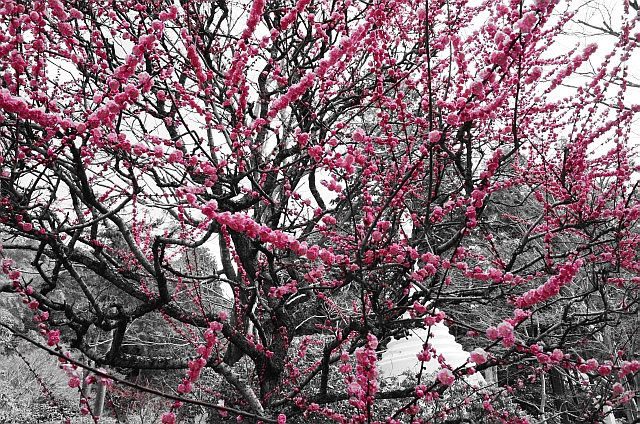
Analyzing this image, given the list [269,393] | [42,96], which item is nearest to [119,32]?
[42,96]

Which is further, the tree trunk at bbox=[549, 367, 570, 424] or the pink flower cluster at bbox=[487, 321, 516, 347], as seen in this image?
the tree trunk at bbox=[549, 367, 570, 424]

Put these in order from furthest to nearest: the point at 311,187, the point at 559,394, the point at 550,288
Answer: the point at 559,394
the point at 311,187
the point at 550,288

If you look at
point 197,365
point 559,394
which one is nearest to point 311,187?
point 197,365

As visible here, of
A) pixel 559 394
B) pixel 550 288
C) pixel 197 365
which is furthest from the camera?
pixel 559 394

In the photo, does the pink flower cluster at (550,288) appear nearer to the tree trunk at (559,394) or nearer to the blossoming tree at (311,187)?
the blossoming tree at (311,187)

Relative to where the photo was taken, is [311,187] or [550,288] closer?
[550,288]

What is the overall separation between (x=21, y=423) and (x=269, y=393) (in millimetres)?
9188

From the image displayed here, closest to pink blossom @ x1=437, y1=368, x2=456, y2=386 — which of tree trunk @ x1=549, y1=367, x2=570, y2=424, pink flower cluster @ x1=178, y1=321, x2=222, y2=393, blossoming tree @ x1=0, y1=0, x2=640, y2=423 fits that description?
blossoming tree @ x1=0, y1=0, x2=640, y2=423

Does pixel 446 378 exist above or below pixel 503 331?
below

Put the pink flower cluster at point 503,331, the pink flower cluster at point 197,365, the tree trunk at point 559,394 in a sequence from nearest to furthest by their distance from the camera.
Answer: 1. the pink flower cluster at point 503,331
2. the pink flower cluster at point 197,365
3. the tree trunk at point 559,394

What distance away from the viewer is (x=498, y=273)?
2.33 m

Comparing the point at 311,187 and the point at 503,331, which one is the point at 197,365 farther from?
the point at 311,187

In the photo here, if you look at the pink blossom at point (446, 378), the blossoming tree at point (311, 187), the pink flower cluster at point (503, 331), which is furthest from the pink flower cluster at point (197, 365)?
the pink flower cluster at point (503, 331)

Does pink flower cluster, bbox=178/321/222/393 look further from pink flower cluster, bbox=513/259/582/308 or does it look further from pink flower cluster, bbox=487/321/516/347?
pink flower cluster, bbox=513/259/582/308
